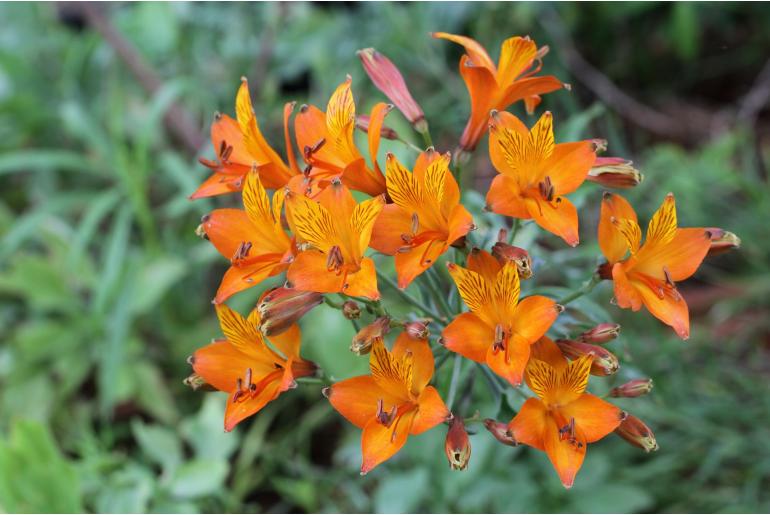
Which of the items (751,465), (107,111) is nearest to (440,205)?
(751,465)

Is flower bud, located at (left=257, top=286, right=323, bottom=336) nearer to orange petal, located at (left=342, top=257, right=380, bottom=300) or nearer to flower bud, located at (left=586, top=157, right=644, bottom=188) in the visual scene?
orange petal, located at (left=342, top=257, right=380, bottom=300)

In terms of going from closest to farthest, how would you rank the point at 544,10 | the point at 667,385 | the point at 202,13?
the point at 667,385, the point at 544,10, the point at 202,13

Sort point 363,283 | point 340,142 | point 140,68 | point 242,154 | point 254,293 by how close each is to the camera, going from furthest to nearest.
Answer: point 140,68 → point 254,293 → point 242,154 → point 340,142 → point 363,283

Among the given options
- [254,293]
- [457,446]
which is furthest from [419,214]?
[254,293]

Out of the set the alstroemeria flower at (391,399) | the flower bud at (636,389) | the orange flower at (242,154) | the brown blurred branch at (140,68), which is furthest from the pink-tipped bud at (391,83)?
the brown blurred branch at (140,68)

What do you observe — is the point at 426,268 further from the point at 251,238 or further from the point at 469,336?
the point at 251,238

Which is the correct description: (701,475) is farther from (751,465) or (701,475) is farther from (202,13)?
(202,13)
